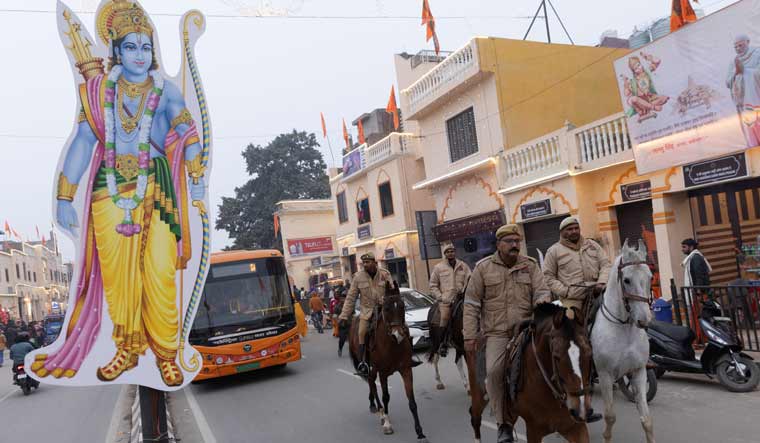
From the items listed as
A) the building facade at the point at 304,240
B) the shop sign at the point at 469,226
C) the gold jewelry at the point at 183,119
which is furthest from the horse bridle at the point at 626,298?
the building facade at the point at 304,240

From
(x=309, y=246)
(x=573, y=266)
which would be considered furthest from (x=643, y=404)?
(x=309, y=246)

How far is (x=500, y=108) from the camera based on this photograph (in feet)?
55.6

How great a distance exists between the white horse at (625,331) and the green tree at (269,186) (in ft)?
141

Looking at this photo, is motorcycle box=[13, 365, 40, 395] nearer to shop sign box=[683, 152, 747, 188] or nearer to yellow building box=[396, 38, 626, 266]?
yellow building box=[396, 38, 626, 266]

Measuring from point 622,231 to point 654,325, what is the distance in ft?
23.6

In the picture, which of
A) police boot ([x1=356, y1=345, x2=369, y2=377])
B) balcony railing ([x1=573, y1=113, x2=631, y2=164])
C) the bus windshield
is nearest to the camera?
police boot ([x1=356, y1=345, x2=369, y2=377])

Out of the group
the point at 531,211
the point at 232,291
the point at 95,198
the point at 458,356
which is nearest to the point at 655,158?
the point at 531,211

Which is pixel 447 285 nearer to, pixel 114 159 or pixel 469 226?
pixel 114 159

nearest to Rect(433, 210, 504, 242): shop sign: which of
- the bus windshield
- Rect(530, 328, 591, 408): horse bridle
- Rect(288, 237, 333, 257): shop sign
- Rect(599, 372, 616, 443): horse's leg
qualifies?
the bus windshield

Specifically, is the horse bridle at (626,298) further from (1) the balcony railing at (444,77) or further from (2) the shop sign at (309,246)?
(2) the shop sign at (309,246)

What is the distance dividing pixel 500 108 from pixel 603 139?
4074 millimetres

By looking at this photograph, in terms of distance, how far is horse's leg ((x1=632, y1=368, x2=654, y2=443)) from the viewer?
505 centimetres

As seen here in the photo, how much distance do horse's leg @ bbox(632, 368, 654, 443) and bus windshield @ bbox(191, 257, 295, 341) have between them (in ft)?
25.6

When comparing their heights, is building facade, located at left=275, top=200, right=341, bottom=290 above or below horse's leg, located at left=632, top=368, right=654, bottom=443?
above
